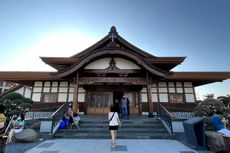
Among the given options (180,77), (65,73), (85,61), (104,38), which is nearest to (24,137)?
(65,73)

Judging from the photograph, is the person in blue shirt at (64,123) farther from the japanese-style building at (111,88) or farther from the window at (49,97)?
the window at (49,97)


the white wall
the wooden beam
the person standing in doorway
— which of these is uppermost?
the white wall

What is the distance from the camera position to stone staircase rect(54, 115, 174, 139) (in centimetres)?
728

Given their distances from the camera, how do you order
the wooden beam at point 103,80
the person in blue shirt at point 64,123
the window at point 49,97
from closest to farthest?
the person in blue shirt at point 64,123, the wooden beam at point 103,80, the window at point 49,97

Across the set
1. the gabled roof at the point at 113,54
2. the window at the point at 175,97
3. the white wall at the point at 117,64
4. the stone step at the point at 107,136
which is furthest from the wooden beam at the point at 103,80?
the window at the point at 175,97

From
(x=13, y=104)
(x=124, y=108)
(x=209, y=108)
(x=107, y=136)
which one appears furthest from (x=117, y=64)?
(x=13, y=104)

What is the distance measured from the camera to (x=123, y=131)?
25.5 ft

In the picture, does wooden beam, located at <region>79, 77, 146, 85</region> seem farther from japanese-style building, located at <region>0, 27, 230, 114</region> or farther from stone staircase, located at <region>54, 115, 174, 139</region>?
stone staircase, located at <region>54, 115, 174, 139</region>

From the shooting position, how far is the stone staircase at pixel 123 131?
7281 mm

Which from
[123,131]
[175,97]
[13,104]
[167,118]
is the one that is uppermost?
[175,97]

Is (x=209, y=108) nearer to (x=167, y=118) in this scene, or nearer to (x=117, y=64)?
(x=167, y=118)

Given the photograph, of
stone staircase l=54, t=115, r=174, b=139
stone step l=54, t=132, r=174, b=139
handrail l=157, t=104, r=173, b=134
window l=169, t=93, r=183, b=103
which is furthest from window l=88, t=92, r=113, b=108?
window l=169, t=93, r=183, b=103

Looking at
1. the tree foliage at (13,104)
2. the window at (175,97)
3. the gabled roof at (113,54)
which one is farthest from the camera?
the window at (175,97)

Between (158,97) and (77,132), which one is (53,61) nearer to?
(77,132)
